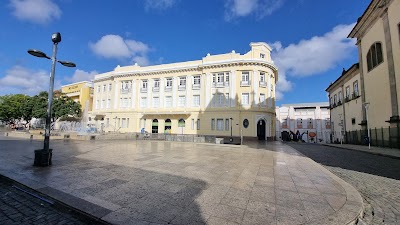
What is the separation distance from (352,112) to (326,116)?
3285 cm

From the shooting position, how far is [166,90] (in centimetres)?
3669

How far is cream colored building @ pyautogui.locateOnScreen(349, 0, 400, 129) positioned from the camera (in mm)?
16875

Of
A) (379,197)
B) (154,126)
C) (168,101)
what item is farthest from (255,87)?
(379,197)

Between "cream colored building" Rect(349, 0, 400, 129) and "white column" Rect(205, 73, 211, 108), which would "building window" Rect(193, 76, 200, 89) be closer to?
"white column" Rect(205, 73, 211, 108)

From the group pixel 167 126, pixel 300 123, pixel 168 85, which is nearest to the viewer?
pixel 167 126

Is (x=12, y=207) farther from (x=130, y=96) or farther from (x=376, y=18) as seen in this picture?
(x=130, y=96)

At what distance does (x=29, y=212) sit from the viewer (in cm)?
370

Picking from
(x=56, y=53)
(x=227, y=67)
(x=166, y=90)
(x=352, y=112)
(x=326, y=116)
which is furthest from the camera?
(x=326, y=116)

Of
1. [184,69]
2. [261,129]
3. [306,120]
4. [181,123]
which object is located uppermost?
[184,69]

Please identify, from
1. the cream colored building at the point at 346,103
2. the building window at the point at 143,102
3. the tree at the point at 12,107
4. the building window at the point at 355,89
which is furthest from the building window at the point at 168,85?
the tree at the point at 12,107

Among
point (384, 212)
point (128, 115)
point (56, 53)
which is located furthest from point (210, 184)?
point (128, 115)

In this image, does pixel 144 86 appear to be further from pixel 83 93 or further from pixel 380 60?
pixel 380 60

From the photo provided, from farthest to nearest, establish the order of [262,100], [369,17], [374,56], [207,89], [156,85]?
[156,85]
[207,89]
[262,100]
[374,56]
[369,17]

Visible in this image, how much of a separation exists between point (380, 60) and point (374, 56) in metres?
1.47
